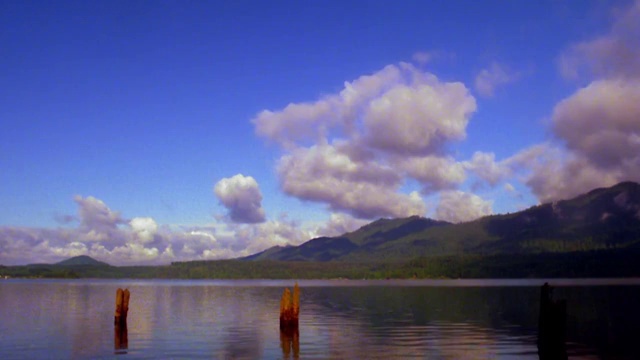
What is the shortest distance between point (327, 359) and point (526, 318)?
42644mm

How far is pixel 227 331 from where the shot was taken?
65188 millimetres

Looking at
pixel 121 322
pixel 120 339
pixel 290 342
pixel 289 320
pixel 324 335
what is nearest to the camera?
pixel 290 342

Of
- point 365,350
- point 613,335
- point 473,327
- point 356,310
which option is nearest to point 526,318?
point 473,327

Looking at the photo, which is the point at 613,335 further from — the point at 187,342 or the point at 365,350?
the point at 187,342

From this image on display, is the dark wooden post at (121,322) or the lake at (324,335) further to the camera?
the dark wooden post at (121,322)

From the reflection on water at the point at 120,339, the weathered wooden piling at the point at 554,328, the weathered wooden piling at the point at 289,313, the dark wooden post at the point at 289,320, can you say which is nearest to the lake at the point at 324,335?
the reflection on water at the point at 120,339

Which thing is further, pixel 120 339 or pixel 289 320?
pixel 289 320

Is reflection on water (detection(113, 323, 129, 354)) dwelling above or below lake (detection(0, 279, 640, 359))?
above

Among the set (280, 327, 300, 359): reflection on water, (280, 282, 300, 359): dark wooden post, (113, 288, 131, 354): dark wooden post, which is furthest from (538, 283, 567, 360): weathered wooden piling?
(113, 288, 131, 354): dark wooden post

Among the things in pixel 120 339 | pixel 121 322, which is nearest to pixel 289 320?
pixel 120 339

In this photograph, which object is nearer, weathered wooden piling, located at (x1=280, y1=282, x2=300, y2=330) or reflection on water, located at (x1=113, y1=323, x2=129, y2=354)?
reflection on water, located at (x1=113, y1=323, x2=129, y2=354)

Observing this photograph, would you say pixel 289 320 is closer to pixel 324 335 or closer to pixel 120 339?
pixel 324 335

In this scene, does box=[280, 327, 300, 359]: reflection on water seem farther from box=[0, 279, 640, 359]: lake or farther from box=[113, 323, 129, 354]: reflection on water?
box=[113, 323, 129, 354]: reflection on water

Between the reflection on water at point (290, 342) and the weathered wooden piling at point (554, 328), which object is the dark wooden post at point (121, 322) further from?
the weathered wooden piling at point (554, 328)
